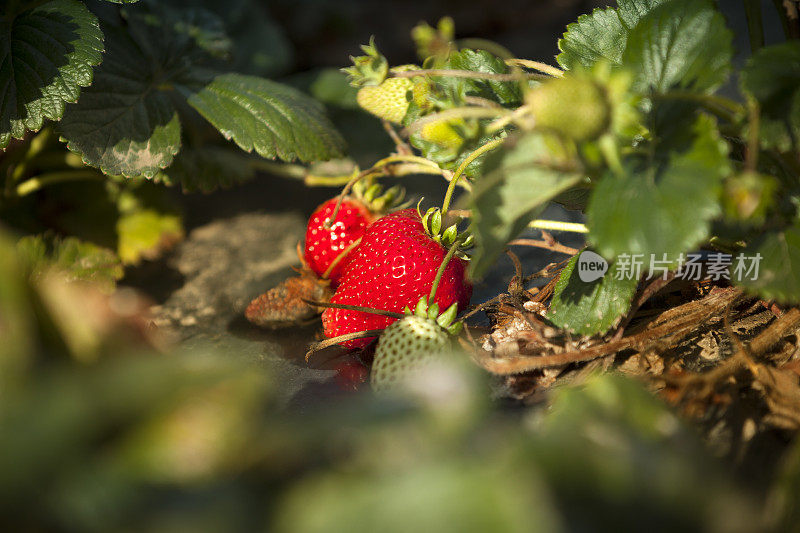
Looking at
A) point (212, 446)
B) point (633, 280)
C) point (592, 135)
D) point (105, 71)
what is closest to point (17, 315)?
point (212, 446)

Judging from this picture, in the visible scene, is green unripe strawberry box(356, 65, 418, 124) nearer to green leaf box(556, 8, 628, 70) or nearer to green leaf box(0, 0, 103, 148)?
green leaf box(556, 8, 628, 70)

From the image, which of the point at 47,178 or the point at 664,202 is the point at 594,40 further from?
the point at 47,178

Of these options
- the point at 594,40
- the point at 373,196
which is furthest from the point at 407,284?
the point at 594,40

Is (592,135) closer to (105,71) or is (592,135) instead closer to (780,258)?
(780,258)

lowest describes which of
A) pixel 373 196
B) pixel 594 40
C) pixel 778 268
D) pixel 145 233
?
pixel 145 233

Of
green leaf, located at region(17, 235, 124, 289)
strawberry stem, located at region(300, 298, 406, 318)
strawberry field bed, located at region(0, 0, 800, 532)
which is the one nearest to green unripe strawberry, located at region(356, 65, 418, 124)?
strawberry field bed, located at region(0, 0, 800, 532)

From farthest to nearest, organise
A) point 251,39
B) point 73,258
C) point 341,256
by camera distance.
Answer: point 251,39, point 73,258, point 341,256
